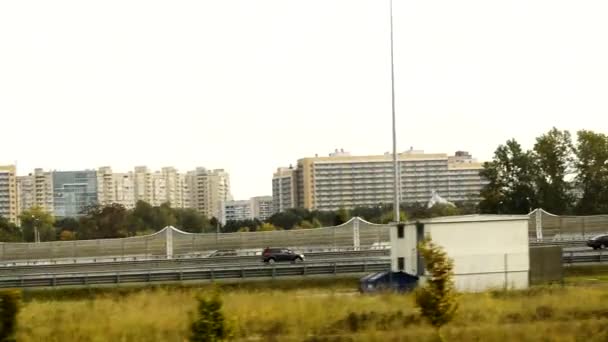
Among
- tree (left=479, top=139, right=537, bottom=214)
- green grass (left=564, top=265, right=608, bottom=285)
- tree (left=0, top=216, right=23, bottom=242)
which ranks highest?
tree (left=479, top=139, right=537, bottom=214)

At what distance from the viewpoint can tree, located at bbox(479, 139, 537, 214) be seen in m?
81.2

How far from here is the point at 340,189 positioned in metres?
187

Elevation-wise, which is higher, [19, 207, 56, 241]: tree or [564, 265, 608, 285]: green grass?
[19, 207, 56, 241]: tree

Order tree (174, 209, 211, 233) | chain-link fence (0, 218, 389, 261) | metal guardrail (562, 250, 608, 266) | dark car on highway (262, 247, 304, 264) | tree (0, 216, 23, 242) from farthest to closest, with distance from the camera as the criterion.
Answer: tree (174, 209, 211, 233) → tree (0, 216, 23, 242) → chain-link fence (0, 218, 389, 261) → dark car on highway (262, 247, 304, 264) → metal guardrail (562, 250, 608, 266)

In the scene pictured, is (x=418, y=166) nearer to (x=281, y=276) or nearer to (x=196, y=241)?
(x=196, y=241)

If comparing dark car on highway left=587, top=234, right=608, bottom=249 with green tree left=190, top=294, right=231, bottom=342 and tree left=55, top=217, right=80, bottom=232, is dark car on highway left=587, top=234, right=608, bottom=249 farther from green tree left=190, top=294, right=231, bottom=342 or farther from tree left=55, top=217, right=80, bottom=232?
tree left=55, top=217, right=80, bottom=232

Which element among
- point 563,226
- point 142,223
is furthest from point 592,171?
point 142,223

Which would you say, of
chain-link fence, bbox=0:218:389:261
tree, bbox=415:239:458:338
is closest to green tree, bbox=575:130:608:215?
chain-link fence, bbox=0:218:389:261

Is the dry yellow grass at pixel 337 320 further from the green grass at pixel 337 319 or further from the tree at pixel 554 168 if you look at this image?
the tree at pixel 554 168

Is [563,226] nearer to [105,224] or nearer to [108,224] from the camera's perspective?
[108,224]

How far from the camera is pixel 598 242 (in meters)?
50.6

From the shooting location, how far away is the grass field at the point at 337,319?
1834 cm

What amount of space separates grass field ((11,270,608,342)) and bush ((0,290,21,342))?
144 centimetres

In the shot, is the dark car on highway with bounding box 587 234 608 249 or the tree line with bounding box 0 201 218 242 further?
the tree line with bounding box 0 201 218 242
